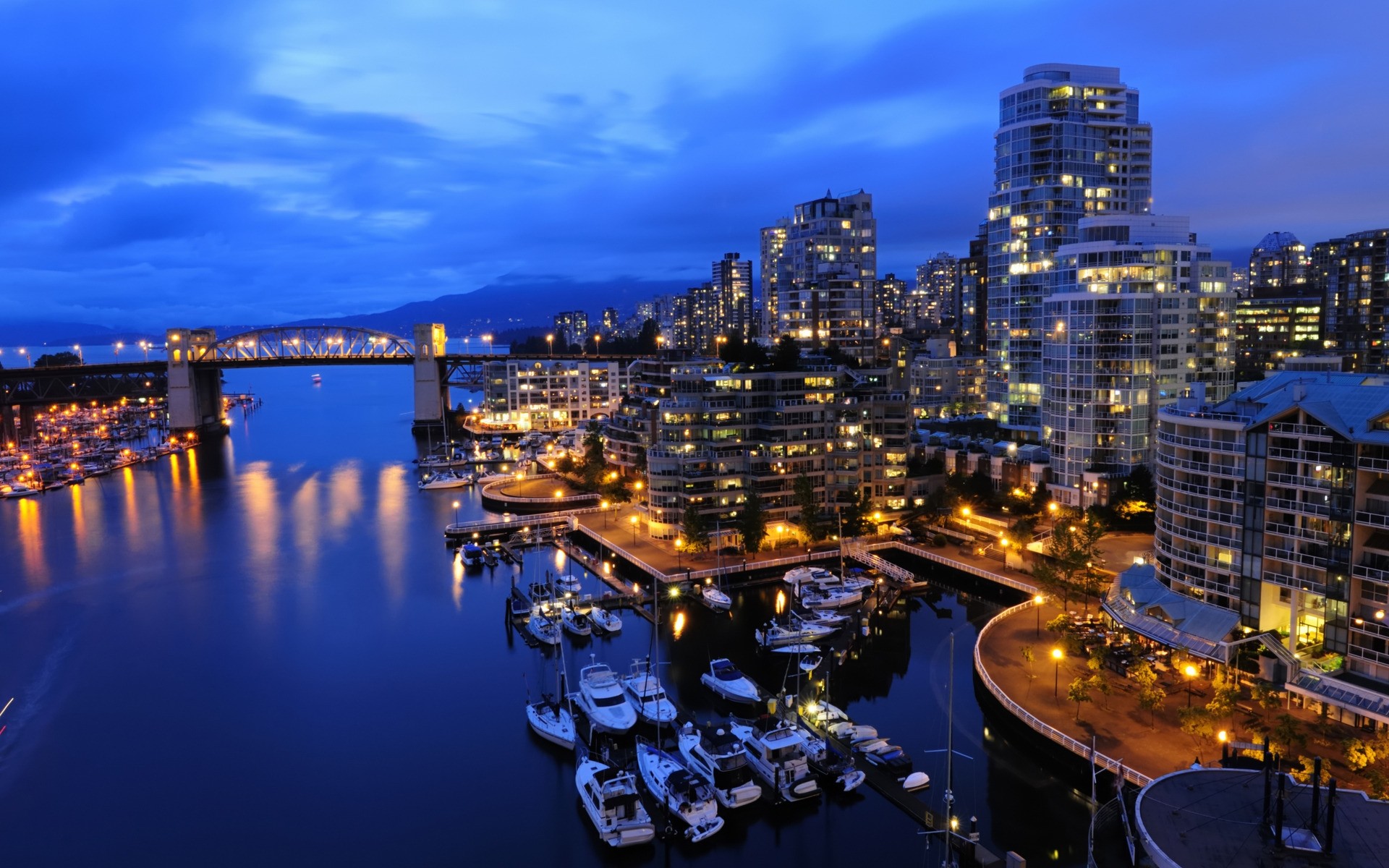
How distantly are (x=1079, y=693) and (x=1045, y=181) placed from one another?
46.1 m

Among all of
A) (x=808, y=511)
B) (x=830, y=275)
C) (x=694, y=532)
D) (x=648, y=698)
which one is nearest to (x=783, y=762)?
(x=648, y=698)

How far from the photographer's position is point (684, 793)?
20438 mm

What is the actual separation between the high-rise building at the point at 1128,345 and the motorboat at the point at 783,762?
27.4 meters

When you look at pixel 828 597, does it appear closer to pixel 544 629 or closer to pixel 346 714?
pixel 544 629

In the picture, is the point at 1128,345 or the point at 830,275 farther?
the point at 830,275

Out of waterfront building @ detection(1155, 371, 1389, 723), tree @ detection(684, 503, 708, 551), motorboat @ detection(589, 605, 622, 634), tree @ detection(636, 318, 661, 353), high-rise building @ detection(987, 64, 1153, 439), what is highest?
high-rise building @ detection(987, 64, 1153, 439)

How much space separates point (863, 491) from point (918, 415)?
29.5 metres

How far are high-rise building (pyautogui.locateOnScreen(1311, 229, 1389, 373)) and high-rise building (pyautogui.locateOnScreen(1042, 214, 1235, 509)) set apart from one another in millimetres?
36456

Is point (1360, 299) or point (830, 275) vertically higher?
point (830, 275)

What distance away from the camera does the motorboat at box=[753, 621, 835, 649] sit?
1225 inches

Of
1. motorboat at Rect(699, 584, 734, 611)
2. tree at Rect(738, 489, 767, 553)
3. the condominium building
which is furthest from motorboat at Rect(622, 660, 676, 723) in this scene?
the condominium building

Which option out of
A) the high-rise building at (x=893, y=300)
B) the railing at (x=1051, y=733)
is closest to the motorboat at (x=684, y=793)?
the railing at (x=1051, y=733)

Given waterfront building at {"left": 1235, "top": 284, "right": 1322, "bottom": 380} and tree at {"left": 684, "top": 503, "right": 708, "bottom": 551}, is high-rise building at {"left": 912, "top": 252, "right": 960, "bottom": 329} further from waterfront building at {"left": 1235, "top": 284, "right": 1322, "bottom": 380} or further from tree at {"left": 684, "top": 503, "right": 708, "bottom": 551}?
tree at {"left": 684, "top": 503, "right": 708, "bottom": 551}

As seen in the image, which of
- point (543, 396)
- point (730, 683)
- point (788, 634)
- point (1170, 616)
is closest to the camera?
point (1170, 616)
